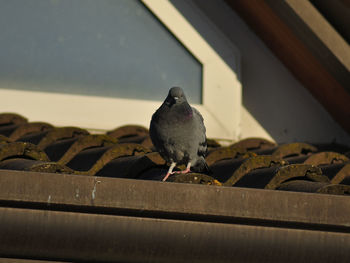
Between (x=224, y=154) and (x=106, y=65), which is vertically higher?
(x=106, y=65)

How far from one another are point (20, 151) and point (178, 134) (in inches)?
29.5

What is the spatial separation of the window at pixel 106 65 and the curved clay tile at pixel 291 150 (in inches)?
39.8

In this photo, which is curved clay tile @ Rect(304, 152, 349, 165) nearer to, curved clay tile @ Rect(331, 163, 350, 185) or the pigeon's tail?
curved clay tile @ Rect(331, 163, 350, 185)

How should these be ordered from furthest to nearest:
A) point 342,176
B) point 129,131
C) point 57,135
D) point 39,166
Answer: point 129,131
point 57,135
point 342,176
point 39,166

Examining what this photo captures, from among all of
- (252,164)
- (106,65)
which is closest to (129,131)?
(106,65)

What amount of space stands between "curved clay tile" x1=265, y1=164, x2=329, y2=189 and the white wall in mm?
2425

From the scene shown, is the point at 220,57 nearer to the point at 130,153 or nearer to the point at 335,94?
the point at 335,94

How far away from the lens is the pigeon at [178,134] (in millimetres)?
3572

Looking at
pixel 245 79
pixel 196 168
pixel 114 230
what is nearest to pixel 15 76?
pixel 245 79

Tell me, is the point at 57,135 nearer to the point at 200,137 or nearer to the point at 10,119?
the point at 10,119

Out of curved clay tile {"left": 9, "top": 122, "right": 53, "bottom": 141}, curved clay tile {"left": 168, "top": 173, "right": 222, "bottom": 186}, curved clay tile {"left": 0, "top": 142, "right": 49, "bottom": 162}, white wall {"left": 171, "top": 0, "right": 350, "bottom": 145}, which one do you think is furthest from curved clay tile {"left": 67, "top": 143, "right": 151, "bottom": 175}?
white wall {"left": 171, "top": 0, "right": 350, "bottom": 145}

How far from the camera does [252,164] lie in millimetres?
3484

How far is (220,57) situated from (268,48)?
1.29ft

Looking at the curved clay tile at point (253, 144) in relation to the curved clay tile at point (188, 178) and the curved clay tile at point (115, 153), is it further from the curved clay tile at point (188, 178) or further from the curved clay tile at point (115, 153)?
the curved clay tile at point (188, 178)
